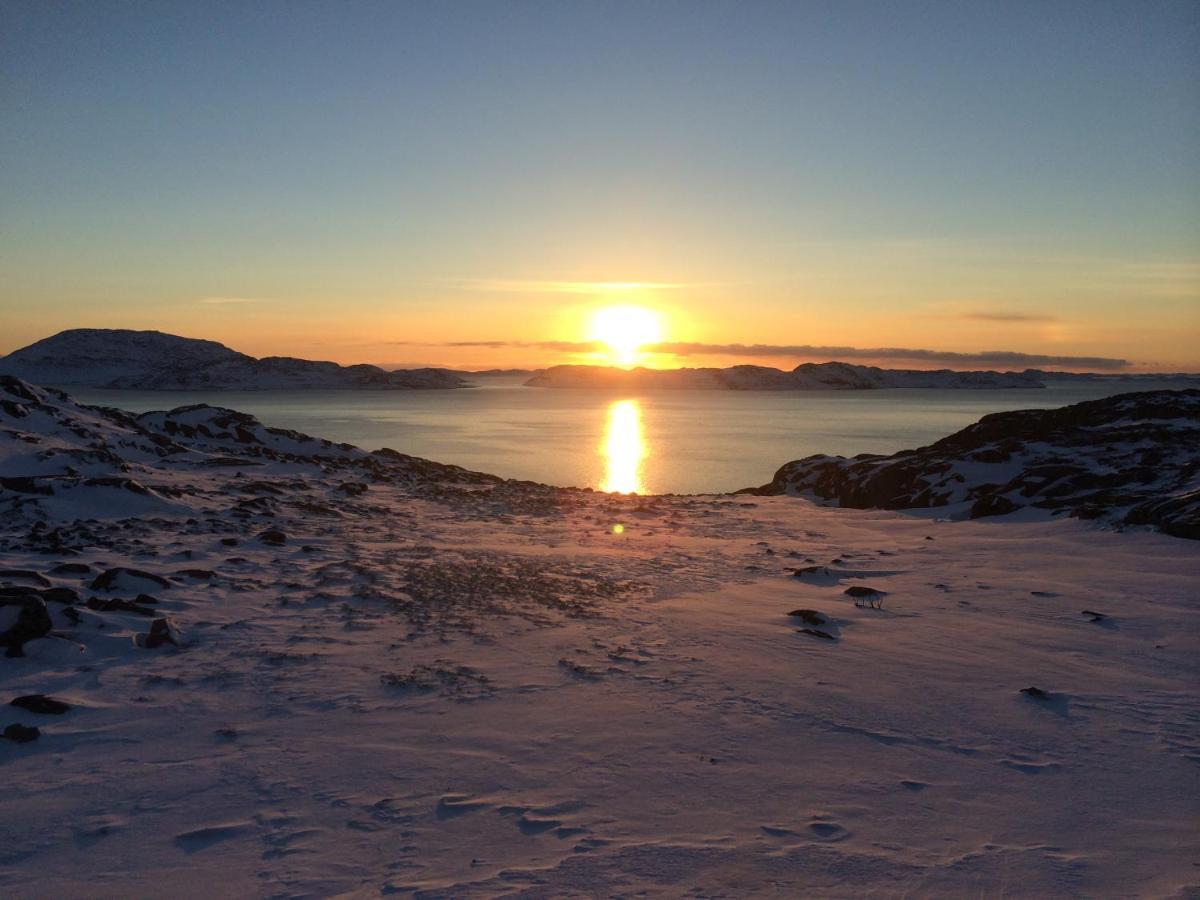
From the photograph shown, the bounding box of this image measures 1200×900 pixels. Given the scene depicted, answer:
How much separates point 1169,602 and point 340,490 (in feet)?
49.8

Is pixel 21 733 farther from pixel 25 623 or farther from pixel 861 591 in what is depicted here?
pixel 861 591

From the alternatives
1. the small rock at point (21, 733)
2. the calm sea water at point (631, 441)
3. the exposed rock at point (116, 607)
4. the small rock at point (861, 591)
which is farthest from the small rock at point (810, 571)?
the calm sea water at point (631, 441)

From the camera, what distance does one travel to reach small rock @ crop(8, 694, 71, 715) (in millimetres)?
5480

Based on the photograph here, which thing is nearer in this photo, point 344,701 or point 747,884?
point 747,884

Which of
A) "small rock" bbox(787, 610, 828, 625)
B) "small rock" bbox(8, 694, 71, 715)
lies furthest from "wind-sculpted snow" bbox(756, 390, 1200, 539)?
"small rock" bbox(8, 694, 71, 715)

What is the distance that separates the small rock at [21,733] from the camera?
200 inches

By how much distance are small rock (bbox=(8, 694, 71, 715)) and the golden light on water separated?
26.0m

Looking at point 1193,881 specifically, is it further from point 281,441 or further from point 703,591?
point 281,441

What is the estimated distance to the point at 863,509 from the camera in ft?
63.8

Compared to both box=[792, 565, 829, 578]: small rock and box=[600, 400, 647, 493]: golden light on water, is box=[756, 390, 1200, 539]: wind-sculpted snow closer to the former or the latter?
box=[792, 565, 829, 578]: small rock

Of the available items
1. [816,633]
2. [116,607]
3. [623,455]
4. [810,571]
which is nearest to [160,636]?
[116,607]

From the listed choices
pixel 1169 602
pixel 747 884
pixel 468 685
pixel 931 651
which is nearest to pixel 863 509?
pixel 1169 602

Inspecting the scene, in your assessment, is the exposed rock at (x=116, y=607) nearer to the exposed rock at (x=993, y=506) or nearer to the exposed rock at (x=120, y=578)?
the exposed rock at (x=120, y=578)

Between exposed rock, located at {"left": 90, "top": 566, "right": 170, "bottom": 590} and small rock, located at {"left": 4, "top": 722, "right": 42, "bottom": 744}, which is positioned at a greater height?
exposed rock, located at {"left": 90, "top": 566, "right": 170, "bottom": 590}
